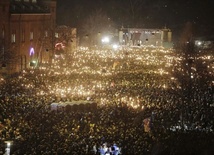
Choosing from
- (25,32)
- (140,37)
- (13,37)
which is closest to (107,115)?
(13,37)

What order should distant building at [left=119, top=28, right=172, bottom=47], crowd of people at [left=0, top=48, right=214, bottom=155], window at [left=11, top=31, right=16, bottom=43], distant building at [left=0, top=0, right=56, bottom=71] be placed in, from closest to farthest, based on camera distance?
crowd of people at [left=0, top=48, right=214, bottom=155]
distant building at [left=0, top=0, right=56, bottom=71]
window at [left=11, top=31, right=16, bottom=43]
distant building at [left=119, top=28, right=172, bottom=47]

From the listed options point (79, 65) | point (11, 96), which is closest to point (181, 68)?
point (79, 65)

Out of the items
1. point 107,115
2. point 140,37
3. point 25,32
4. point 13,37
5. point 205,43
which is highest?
point 25,32

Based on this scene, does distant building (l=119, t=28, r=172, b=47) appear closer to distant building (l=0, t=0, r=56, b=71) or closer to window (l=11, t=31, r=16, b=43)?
distant building (l=0, t=0, r=56, b=71)

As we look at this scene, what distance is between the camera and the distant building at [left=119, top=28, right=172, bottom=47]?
3297 inches

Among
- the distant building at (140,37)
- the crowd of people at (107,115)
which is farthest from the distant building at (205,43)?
the crowd of people at (107,115)

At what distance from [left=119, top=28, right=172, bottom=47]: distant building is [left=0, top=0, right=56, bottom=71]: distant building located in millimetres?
19132

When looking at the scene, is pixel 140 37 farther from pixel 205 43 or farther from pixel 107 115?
pixel 107 115

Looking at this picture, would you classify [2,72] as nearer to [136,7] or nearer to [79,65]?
[79,65]

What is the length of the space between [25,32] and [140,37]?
3085 centimetres

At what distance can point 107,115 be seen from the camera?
2870 cm

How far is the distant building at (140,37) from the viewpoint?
83.8 meters

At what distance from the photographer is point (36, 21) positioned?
63406 mm

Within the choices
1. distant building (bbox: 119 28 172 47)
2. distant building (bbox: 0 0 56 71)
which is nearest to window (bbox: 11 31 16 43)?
distant building (bbox: 0 0 56 71)
